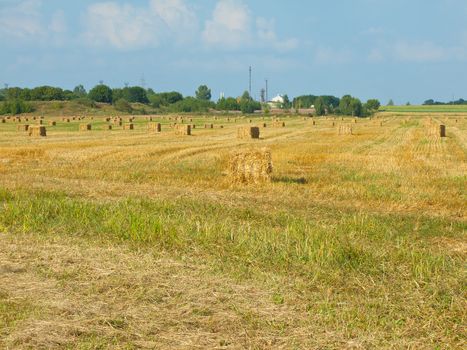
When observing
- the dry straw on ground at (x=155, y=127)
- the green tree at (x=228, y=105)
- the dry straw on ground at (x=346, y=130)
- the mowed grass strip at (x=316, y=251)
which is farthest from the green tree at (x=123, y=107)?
the mowed grass strip at (x=316, y=251)

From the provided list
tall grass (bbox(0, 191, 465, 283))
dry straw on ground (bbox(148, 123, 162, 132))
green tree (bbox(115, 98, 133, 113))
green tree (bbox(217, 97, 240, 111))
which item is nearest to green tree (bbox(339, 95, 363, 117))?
green tree (bbox(217, 97, 240, 111))

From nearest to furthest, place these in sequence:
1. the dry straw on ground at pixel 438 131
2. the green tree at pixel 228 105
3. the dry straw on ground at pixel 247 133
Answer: the dry straw on ground at pixel 247 133
the dry straw on ground at pixel 438 131
the green tree at pixel 228 105

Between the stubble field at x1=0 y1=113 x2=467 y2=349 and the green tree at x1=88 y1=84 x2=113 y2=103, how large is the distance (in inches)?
5223

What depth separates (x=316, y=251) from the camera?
8.45 metres

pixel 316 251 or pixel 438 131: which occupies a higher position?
pixel 316 251

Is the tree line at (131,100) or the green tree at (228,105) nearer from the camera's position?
the tree line at (131,100)

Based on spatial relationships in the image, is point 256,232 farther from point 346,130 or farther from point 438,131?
point 346,130

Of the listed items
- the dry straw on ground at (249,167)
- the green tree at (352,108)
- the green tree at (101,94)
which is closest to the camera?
the dry straw on ground at (249,167)

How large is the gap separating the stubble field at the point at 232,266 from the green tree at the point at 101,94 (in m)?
133

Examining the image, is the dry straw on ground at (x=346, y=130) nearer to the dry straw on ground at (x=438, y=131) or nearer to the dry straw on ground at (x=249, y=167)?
the dry straw on ground at (x=438, y=131)

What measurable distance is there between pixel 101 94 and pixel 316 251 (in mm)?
142135

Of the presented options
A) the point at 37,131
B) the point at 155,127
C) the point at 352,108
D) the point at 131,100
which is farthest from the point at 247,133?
the point at 131,100

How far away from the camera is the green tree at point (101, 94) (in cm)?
14538

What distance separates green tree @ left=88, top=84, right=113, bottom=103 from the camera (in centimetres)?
14538
